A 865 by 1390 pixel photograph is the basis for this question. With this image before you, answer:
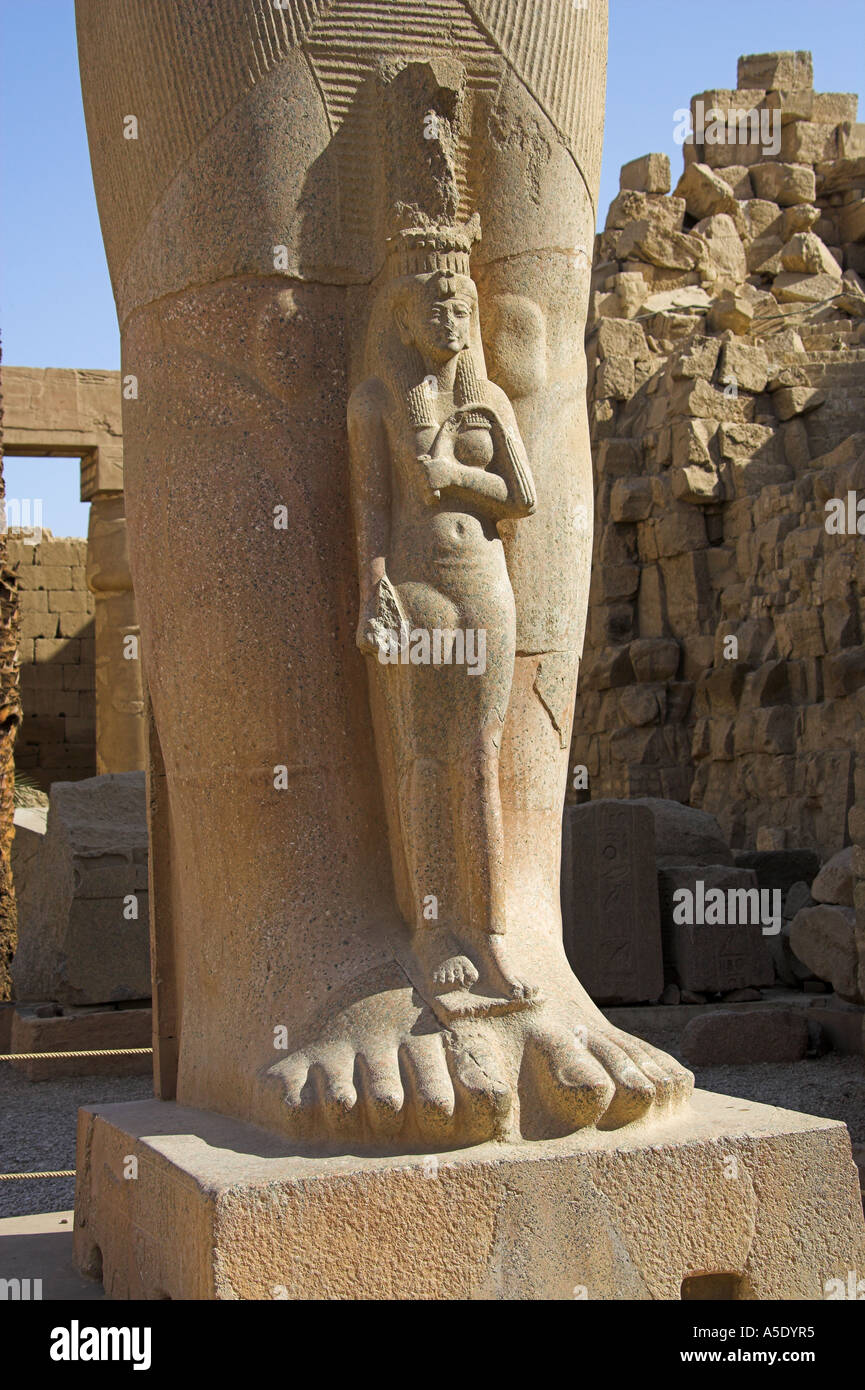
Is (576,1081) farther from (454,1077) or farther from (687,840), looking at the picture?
(687,840)

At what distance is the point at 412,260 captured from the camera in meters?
2.62

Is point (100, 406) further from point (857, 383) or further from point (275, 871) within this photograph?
point (275, 871)

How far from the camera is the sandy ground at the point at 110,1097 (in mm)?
5285

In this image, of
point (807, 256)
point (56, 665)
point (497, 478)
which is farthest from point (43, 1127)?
point (807, 256)

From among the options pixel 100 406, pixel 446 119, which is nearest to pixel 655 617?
pixel 100 406

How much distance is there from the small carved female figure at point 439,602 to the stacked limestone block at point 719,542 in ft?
31.1

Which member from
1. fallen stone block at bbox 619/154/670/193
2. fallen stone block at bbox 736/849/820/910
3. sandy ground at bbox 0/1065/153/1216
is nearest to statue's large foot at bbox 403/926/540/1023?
sandy ground at bbox 0/1065/153/1216

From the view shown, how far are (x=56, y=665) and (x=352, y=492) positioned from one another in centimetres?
1748

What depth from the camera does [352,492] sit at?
2633mm

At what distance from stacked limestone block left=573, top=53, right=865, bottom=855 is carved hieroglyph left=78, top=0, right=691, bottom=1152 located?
30.6 feet

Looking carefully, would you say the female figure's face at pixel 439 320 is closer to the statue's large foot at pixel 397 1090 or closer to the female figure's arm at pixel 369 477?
the female figure's arm at pixel 369 477

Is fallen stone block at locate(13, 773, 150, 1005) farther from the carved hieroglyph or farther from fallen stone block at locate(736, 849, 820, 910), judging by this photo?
the carved hieroglyph

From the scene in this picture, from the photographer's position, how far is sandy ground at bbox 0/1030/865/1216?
5285 millimetres

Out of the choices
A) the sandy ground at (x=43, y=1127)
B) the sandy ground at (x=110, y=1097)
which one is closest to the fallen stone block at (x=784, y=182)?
the sandy ground at (x=110, y=1097)
